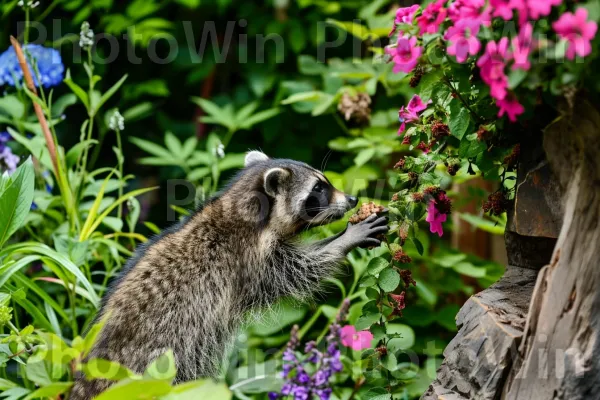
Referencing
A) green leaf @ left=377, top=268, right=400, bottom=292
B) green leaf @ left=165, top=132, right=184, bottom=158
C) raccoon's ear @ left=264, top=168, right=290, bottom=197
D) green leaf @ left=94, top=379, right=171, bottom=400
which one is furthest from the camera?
green leaf @ left=165, top=132, right=184, bottom=158

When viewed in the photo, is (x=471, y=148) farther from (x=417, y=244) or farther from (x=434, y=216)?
(x=417, y=244)

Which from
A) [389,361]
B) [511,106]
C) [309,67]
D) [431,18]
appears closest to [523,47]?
[511,106]

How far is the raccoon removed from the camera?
294 cm

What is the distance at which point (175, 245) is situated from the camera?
322cm

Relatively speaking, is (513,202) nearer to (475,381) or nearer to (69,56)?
(475,381)

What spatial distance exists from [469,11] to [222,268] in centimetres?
160

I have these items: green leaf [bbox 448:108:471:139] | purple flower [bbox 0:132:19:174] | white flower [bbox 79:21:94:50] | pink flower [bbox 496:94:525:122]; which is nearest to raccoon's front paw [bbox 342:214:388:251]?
green leaf [bbox 448:108:471:139]

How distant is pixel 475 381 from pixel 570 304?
432mm

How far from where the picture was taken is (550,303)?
7.09 ft

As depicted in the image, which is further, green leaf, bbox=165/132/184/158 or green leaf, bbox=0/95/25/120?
green leaf, bbox=165/132/184/158

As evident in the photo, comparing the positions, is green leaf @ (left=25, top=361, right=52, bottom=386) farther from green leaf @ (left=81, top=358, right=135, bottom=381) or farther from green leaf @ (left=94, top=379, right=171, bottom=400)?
green leaf @ (left=94, top=379, right=171, bottom=400)

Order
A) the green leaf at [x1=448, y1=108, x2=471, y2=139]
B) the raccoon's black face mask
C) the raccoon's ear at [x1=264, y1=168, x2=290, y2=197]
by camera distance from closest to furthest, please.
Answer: the green leaf at [x1=448, y1=108, x2=471, y2=139] → the raccoon's ear at [x1=264, y1=168, x2=290, y2=197] → the raccoon's black face mask

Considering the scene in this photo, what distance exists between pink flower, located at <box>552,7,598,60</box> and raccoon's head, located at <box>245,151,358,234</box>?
5.70 ft

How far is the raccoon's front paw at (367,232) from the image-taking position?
3012mm
